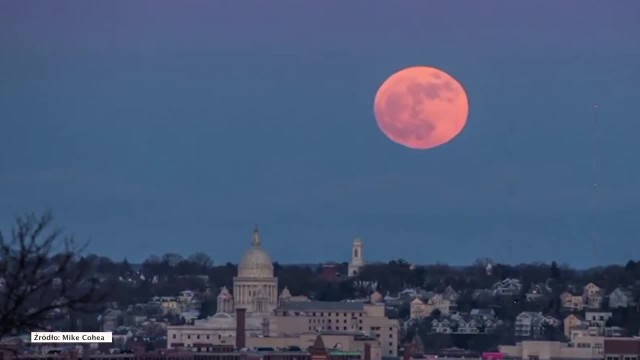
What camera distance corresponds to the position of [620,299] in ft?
618

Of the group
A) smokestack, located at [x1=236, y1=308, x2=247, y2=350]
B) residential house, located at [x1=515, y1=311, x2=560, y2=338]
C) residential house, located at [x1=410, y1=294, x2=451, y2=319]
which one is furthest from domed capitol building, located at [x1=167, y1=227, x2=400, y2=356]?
residential house, located at [x1=515, y1=311, x2=560, y2=338]

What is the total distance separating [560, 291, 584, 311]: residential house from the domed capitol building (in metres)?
12.7

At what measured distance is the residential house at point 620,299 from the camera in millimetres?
183500

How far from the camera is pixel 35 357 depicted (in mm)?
86188

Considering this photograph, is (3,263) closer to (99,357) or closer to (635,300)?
(99,357)

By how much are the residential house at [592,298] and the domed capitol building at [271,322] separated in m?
13.7

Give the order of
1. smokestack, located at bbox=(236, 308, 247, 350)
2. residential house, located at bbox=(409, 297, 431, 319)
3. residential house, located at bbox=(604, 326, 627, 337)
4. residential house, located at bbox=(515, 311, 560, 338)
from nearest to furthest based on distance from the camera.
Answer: smokestack, located at bbox=(236, 308, 247, 350) < residential house, located at bbox=(604, 326, 627, 337) < residential house, located at bbox=(515, 311, 560, 338) < residential house, located at bbox=(409, 297, 431, 319)

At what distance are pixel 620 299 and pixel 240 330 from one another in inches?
1866

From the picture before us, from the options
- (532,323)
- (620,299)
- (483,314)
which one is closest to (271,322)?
(532,323)

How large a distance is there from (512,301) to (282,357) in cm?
7061

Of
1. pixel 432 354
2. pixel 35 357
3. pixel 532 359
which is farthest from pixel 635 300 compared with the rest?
pixel 35 357

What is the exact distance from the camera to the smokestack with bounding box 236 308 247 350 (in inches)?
5655

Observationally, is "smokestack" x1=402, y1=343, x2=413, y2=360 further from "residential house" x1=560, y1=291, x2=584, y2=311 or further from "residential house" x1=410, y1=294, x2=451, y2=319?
"residential house" x1=560, y1=291, x2=584, y2=311

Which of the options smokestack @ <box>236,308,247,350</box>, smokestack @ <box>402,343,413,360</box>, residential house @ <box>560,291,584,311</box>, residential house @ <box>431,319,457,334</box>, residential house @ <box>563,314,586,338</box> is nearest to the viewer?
smokestack @ <box>402,343,413,360</box>
